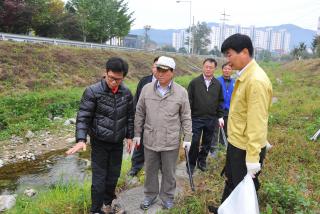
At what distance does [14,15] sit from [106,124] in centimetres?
2118

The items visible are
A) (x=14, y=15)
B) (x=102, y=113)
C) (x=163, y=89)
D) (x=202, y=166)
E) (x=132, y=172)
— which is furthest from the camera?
(x=14, y=15)

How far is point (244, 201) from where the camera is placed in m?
2.98

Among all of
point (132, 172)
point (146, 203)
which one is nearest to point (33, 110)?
point (132, 172)

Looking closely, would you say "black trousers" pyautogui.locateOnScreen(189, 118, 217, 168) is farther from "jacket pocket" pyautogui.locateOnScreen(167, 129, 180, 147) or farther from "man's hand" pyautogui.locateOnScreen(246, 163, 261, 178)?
"man's hand" pyautogui.locateOnScreen(246, 163, 261, 178)

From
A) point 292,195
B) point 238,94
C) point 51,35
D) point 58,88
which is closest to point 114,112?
point 238,94

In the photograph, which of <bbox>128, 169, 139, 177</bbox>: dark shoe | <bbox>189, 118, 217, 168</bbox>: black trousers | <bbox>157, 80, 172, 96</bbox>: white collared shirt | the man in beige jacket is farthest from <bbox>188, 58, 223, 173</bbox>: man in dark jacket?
<bbox>157, 80, 172, 96</bbox>: white collared shirt

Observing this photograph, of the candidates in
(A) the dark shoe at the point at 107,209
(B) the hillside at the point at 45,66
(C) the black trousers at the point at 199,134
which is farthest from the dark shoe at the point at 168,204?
(B) the hillside at the point at 45,66

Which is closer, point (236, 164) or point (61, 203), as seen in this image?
point (236, 164)

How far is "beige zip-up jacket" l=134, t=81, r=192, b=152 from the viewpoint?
402cm

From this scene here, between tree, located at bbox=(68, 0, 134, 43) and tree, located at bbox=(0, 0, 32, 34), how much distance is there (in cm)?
697

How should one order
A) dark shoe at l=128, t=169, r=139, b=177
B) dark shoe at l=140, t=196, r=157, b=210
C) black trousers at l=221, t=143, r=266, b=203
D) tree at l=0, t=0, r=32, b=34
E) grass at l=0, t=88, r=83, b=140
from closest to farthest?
black trousers at l=221, t=143, r=266, b=203
dark shoe at l=140, t=196, r=157, b=210
dark shoe at l=128, t=169, r=139, b=177
grass at l=0, t=88, r=83, b=140
tree at l=0, t=0, r=32, b=34

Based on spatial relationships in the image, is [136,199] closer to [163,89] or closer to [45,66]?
[163,89]

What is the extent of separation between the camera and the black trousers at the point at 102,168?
154 inches

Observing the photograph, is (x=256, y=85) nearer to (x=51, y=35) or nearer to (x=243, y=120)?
(x=243, y=120)
